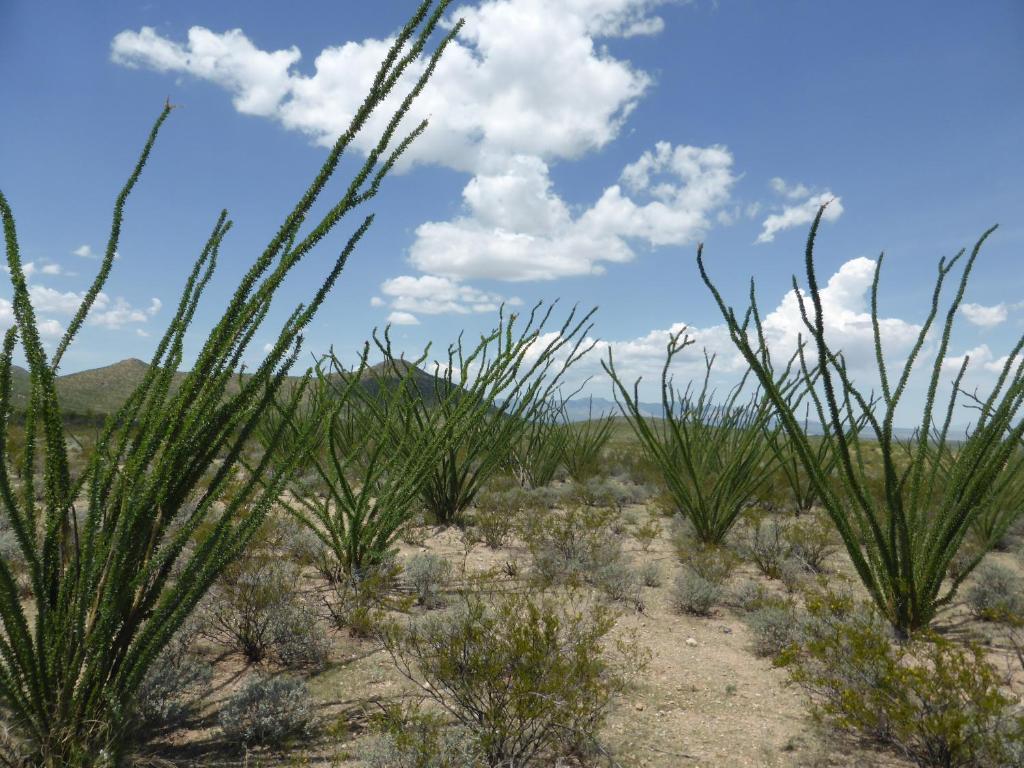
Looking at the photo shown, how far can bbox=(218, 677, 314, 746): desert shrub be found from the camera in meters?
3.17

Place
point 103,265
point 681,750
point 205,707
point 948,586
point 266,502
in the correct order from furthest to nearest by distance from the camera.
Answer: point 948,586, point 205,707, point 681,750, point 266,502, point 103,265

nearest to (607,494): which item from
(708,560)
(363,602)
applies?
(708,560)

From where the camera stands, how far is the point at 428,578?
5566 millimetres

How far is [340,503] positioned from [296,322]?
3.64 metres

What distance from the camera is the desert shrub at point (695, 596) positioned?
5.63 metres

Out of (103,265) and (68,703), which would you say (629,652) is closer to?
(68,703)

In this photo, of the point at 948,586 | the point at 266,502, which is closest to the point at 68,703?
the point at 266,502

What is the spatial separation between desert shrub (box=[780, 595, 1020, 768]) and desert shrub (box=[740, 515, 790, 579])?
3.06m

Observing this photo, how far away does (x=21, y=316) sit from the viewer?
8.30 feet

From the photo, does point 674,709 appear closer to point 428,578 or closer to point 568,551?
point 428,578

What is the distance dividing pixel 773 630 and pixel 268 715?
356 centimetres

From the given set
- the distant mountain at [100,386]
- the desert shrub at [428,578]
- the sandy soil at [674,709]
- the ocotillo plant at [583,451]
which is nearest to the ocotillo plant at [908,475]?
the sandy soil at [674,709]

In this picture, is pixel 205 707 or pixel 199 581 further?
pixel 205 707

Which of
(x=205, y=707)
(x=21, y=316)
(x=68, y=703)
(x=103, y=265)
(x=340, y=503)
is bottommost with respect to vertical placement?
(x=205, y=707)
